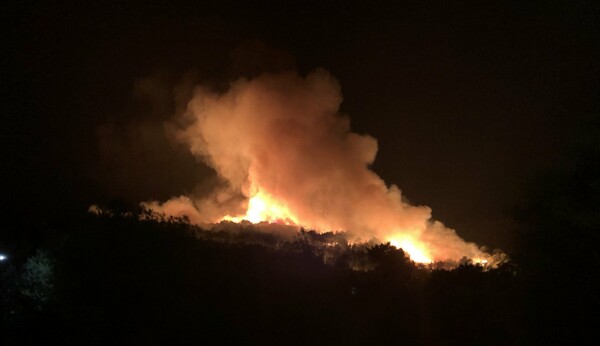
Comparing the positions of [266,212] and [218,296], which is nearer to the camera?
[218,296]

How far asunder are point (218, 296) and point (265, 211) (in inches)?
922

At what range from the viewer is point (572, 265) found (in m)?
7.95

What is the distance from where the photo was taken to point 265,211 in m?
38.1

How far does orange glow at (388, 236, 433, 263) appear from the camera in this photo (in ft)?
96.1

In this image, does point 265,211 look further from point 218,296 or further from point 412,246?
point 218,296

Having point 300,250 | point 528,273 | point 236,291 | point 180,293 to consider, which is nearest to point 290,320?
point 236,291

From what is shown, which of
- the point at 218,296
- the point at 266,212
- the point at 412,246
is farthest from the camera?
the point at 266,212

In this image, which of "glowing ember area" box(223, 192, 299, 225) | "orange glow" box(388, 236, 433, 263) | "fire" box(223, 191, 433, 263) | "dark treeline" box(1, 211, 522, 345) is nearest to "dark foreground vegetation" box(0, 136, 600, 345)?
"dark treeline" box(1, 211, 522, 345)

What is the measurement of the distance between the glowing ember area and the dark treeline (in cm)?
1931

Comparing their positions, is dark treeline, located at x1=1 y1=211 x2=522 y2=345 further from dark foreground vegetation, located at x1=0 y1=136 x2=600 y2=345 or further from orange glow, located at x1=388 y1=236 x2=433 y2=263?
orange glow, located at x1=388 y1=236 x2=433 y2=263

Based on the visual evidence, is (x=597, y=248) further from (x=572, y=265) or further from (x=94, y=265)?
(x=94, y=265)

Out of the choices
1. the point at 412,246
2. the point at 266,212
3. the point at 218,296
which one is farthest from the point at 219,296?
the point at 266,212

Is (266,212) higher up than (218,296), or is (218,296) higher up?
(266,212)

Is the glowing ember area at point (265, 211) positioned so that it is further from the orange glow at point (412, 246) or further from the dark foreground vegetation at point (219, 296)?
the dark foreground vegetation at point (219, 296)
